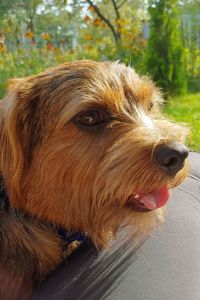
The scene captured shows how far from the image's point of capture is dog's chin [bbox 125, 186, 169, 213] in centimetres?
234

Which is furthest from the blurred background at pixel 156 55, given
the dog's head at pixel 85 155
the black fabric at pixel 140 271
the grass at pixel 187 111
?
the dog's head at pixel 85 155

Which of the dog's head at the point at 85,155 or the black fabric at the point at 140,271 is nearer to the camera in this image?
the black fabric at the point at 140,271

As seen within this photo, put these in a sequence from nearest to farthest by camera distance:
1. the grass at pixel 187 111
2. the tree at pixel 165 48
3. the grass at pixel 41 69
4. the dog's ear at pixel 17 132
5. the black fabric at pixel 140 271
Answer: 1. the black fabric at pixel 140 271
2. the dog's ear at pixel 17 132
3. the grass at pixel 187 111
4. the grass at pixel 41 69
5. the tree at pixel 165 48

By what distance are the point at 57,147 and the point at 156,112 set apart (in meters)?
0.75

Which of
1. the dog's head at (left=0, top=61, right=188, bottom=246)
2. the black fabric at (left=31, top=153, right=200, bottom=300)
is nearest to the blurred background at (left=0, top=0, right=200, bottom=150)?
the black fabric at (left=31, top=153, right=200, bottom=300)

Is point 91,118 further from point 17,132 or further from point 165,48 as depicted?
point 165,48

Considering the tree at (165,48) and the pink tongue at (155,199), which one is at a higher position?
the tree at (165,48)

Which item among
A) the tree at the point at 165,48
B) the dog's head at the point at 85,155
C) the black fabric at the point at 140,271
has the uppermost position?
the tree at the point at 165,48

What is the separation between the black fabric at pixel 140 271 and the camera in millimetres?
2088

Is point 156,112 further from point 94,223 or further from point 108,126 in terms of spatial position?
point 94,223

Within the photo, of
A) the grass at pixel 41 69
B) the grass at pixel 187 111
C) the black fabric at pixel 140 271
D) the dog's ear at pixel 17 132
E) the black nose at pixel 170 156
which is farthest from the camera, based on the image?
the grass at pixel 41 69

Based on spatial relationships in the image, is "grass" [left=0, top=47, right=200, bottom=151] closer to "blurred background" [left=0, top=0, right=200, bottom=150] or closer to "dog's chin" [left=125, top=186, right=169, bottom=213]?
"blurred background" [left=0, top=0, right=200, bottom=150]

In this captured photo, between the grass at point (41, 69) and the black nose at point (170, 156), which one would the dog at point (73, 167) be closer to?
the black nose at point (170, 156)

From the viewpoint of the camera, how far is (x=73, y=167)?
7.63ft
